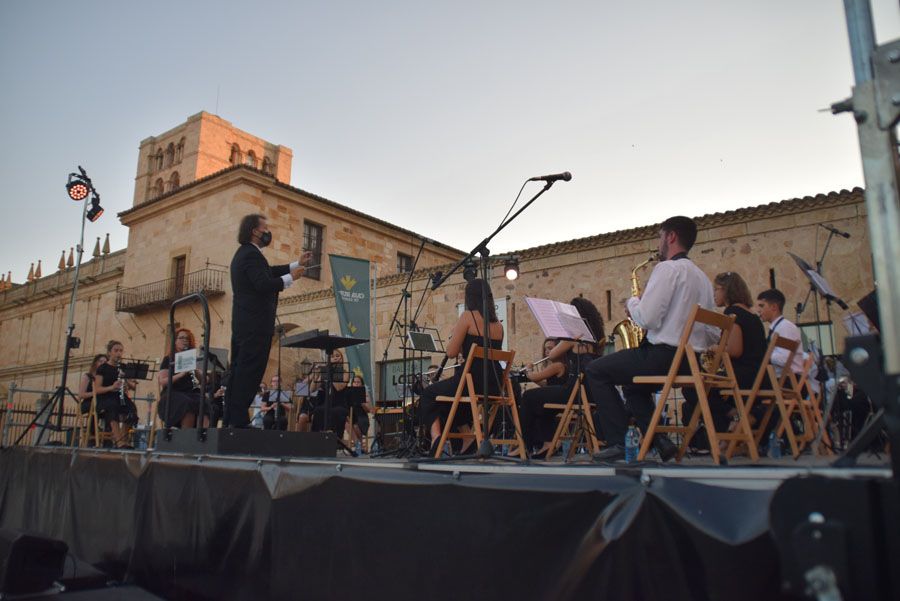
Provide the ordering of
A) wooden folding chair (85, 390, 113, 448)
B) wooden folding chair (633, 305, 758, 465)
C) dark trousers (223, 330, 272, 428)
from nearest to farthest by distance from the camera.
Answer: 1. wooden folding chair (633, 305, 758, 465)
2. dark trousers (223, 330, 272, 428)
3. wooden folding chair (85, 390, 113, 448)

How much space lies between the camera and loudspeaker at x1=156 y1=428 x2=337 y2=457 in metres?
4.39

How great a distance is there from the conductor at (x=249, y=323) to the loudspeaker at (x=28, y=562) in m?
1.40

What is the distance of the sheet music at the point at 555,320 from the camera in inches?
181

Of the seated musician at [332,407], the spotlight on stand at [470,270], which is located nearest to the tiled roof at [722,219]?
the seated musician at [332,407]

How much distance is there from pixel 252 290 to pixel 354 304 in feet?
28.7

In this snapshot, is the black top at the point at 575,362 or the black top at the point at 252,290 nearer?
the black top at the point at 252,290

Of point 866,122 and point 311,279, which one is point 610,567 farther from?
point 311,279

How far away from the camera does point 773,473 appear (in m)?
1.87

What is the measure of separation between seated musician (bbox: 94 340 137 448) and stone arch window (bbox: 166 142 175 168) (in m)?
19.9

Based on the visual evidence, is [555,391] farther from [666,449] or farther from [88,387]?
[88,387]

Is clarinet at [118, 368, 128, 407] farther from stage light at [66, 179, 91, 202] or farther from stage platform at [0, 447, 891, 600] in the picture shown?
stage platform at [0, 447, 891, 600]

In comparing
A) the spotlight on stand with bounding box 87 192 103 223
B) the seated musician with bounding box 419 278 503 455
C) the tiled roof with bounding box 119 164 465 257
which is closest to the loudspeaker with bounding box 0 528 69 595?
the seated musician with bounding box 419 278 503 455

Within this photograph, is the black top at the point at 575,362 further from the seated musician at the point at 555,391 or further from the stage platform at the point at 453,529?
the stage platform at the point at 453,529

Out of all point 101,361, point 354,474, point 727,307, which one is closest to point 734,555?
point 354,474
